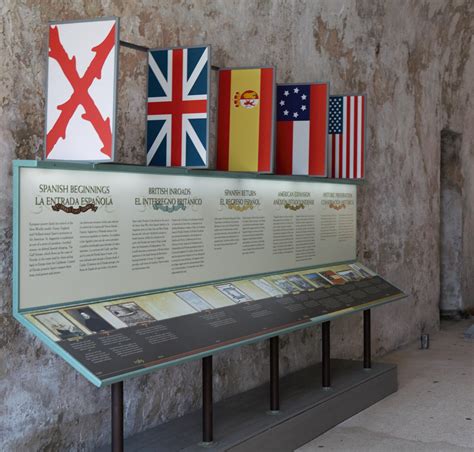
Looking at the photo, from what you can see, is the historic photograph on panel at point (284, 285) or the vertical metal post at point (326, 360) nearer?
the historic photograph on panel at point (284, 285)

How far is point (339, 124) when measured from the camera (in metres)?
6.48

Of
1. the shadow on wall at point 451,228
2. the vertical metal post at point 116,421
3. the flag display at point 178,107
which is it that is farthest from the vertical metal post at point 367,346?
the shadow on wall at point 451,228

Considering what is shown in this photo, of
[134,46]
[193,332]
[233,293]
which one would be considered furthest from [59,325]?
[134,46]

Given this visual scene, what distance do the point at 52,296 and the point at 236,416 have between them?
1904 mm

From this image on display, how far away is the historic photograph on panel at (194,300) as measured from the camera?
4.20 m

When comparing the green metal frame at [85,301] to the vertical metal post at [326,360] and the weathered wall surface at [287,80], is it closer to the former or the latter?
the weathered wall surface at [287,80]

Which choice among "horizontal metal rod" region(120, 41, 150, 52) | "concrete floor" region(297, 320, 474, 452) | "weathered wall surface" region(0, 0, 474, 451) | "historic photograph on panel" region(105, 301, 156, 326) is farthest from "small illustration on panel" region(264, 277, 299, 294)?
"horizontal metal rod" region(120, 41, 150, 52)

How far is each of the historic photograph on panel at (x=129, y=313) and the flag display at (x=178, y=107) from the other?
0.92 metres

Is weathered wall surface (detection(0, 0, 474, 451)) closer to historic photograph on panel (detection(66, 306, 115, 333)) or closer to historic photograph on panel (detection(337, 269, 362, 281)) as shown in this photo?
historic photograph on panel (detection(66, 306, 115, 333))

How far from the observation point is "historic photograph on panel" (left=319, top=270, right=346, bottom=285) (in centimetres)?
588

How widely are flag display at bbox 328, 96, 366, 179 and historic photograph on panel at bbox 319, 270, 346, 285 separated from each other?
0.93 metres

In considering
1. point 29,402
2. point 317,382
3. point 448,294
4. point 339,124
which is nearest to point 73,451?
point 29,402

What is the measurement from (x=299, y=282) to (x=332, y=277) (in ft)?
1.96

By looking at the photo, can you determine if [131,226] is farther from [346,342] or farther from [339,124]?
[346,342]
